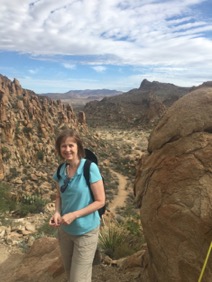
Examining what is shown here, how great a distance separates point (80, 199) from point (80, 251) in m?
0.56

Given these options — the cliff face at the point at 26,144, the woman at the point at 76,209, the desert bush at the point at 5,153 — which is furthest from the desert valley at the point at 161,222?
the desert bush at the point at 5,153

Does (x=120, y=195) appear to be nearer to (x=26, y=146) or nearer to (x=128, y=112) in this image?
(x=26, y=146)

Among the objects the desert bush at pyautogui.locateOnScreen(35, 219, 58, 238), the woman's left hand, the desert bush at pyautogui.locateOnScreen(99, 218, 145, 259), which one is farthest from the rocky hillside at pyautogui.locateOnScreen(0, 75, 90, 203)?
the woman's left hand

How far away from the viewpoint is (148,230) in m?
4.04

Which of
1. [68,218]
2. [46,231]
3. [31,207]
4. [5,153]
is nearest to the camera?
[68,218]

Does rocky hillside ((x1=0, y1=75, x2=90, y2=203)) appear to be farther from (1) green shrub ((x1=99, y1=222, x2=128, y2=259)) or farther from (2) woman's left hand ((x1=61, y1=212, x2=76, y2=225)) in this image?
(2) woman's left hand ((x1=61, y1=212, x2=76, y2=225))

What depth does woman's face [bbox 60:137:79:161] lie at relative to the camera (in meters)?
3.54

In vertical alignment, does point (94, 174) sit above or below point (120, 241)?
above

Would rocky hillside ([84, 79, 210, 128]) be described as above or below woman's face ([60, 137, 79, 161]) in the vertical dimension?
below

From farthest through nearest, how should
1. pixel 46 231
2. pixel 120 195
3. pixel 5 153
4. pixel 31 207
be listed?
pixel 120 195
pixel 5 153
pixel 31 207
pixel 46 231

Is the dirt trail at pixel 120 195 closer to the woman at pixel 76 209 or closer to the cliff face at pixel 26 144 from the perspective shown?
the cliff face at pixel 26 144

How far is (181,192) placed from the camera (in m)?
3.59

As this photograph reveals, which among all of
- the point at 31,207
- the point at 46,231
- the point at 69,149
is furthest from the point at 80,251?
the point at 31,207

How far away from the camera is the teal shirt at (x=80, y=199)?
3.39 meters
